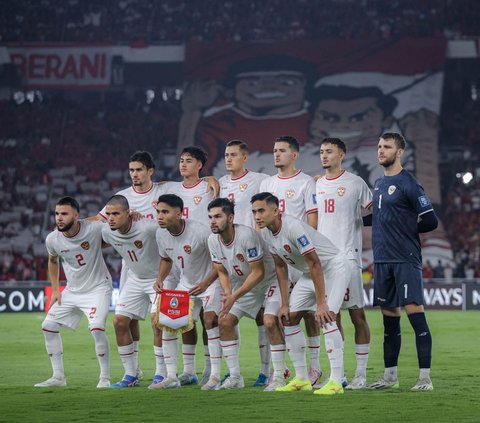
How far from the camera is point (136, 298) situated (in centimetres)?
1153

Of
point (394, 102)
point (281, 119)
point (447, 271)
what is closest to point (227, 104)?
point (281, 119)

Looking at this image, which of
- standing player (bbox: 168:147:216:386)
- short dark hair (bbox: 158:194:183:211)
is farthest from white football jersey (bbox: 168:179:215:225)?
short dark hair (bbox: 158:194:183:211)

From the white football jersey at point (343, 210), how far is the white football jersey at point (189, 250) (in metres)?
1.25

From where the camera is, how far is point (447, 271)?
112ft

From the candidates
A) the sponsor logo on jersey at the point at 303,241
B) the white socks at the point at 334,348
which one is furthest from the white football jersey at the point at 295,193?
the white socks at the point at 334,348

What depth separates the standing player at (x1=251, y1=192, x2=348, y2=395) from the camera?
10.0m

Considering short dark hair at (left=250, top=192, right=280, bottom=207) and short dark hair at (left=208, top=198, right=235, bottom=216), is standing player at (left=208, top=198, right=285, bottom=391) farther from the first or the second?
short dark hair at (left=250, top=192, right=280, bottom=207)

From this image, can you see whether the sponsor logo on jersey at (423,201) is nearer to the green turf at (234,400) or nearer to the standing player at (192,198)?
the green turf at (234,400)

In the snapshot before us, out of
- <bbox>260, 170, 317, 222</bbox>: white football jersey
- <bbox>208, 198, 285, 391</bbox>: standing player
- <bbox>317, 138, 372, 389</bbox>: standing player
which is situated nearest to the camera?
<bbox>208, 198, 285, 391</bbox>: standing player

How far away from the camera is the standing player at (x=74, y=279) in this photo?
11555 millimetres

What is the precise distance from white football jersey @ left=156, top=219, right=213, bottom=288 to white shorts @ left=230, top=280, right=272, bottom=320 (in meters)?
0.60

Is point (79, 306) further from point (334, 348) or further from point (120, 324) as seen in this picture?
point (334, 348)

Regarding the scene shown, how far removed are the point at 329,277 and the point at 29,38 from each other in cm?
3435

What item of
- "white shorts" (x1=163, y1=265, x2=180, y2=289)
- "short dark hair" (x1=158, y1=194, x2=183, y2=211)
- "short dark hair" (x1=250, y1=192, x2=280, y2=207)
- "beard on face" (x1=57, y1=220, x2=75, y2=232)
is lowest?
"white shorts" (x1=163, y1=265, x2=180, y2=289)
